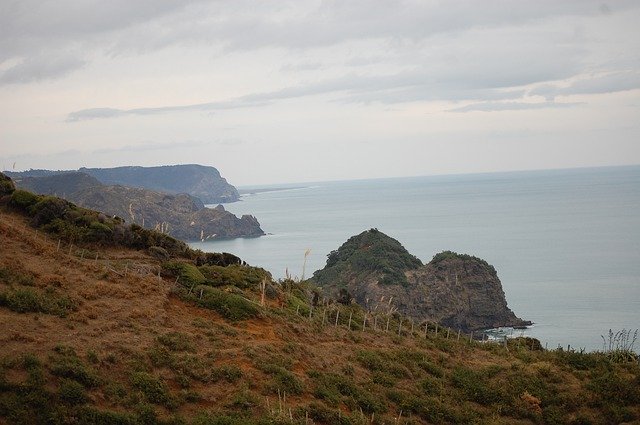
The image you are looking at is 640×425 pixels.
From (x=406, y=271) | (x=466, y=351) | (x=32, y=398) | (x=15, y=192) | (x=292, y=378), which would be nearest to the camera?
(x=32, y=398)

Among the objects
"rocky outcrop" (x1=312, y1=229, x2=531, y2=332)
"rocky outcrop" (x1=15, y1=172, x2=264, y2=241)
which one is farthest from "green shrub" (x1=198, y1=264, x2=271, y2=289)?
"rocky outcrop" (x1=15, y1=172, x2=264, y2=241)

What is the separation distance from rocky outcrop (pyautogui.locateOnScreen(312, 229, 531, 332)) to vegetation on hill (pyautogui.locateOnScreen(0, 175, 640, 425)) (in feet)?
152

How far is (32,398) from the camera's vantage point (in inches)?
→ 526

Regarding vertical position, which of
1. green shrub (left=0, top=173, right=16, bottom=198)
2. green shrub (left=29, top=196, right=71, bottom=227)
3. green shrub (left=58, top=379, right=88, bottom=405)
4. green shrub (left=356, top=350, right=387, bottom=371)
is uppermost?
green shrub (left=0, top=173, right=16, bottom=198)

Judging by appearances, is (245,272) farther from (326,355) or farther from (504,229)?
(504,229)

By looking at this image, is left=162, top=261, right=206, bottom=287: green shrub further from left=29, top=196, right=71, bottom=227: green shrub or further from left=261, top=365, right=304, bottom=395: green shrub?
left=261, top=365, right=304, bottom=395: green shrub

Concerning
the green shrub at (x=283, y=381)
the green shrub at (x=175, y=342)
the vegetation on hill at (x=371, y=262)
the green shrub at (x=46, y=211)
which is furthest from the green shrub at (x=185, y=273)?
the vegetation on hill at (x=371, y=262)

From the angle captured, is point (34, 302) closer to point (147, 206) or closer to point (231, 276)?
point (231, 276)

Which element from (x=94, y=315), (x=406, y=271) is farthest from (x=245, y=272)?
(x=406, y=271)

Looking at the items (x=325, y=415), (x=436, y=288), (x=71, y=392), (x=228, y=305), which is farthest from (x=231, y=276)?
(x=436, y=288)

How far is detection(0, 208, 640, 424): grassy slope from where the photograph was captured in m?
14.6

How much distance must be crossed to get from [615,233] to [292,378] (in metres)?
141

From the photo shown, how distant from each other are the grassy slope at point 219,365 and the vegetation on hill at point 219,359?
5 cm

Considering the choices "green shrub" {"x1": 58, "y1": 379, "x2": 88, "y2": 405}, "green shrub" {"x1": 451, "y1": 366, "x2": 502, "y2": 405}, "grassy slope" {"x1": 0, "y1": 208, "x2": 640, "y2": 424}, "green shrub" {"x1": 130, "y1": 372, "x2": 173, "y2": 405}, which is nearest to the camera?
"green shrub" {"x1": 58, "y1": 379, "x2": 88, "y2": 405}
